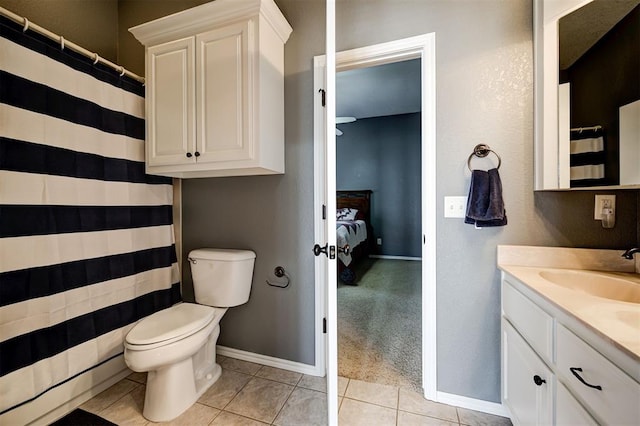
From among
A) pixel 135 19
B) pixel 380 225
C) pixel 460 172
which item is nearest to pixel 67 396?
pixel 460 172

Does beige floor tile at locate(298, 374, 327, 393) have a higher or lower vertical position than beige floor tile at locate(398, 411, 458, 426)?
lower

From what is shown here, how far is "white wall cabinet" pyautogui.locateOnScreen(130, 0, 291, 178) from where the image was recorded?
1.45 meters

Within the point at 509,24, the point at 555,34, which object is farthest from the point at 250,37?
the point at 555,34

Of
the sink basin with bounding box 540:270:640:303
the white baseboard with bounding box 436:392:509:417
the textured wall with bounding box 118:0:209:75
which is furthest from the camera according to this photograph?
the textured wall with bounding box 118:0:209:75

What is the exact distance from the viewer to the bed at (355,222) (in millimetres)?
3667

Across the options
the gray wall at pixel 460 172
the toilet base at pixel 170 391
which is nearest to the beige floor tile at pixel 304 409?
the gray wall at pixel 460 172

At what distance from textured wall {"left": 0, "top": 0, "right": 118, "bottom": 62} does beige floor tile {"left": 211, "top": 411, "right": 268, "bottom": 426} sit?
8.61 ft

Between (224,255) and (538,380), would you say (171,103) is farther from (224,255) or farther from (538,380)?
(538,380)

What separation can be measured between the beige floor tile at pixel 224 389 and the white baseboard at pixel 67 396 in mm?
607

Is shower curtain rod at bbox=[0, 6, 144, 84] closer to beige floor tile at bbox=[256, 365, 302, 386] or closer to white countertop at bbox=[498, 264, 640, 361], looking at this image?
beige floor tile at bbox=[256, 365, 302, 386]

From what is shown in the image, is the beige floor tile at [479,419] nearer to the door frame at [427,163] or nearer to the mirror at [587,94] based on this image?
the door frame at [427,163]

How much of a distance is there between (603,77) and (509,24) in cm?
50

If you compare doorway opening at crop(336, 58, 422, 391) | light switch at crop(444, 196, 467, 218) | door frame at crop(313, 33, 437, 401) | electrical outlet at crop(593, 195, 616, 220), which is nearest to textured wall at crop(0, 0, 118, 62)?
door frame at crop(313, 33, 437, 401)

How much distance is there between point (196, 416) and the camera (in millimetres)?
1378
